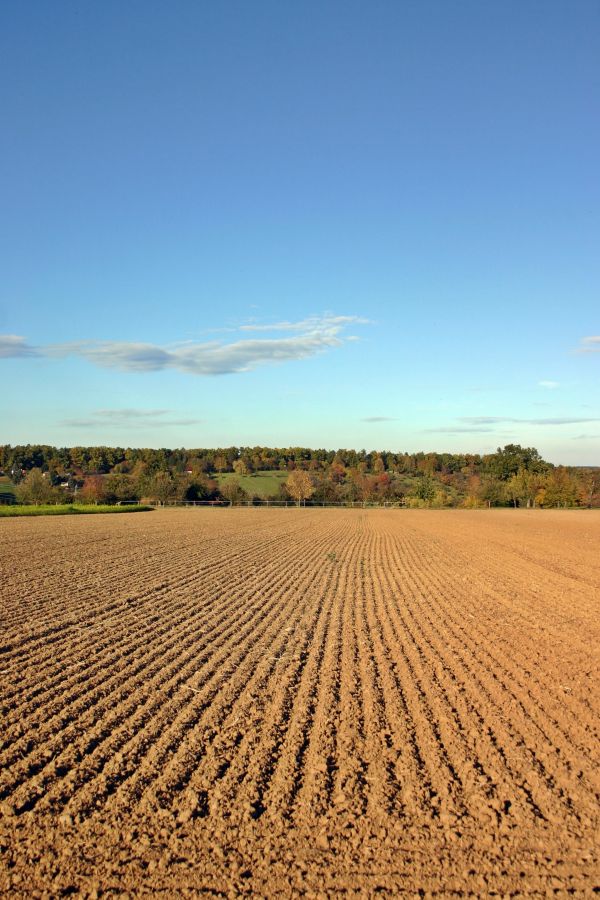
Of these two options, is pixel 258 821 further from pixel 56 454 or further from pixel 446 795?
pixel 56 454

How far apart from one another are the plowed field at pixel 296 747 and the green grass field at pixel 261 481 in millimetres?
94084

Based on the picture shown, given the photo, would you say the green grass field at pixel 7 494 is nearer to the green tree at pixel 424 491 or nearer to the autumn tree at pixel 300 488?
the autumn tree at pixel 300 488

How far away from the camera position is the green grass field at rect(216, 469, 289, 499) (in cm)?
11042

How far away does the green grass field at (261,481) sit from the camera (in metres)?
110

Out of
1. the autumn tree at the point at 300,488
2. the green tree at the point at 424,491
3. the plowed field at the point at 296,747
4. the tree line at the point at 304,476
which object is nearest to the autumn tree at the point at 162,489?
the tree line at the point at 304,476

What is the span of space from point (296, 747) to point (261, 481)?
385 ft

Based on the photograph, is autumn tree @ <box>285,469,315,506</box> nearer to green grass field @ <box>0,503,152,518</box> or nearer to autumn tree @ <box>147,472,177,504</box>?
autumn tree @ <box>147,472,177,504</box>

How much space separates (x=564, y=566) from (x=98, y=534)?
23225mm

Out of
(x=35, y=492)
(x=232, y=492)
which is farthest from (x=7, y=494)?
(x=232, y=492)

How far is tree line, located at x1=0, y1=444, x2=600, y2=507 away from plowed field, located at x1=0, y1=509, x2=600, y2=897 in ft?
237

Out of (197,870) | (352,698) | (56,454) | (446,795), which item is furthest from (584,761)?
(56,454)

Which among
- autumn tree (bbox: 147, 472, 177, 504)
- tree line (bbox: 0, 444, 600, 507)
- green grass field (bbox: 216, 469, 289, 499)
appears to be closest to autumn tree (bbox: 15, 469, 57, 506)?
tree line (bbox: 0, 444, 600, 507)

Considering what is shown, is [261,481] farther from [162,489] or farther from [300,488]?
[162,489]

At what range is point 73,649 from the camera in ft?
32.7
